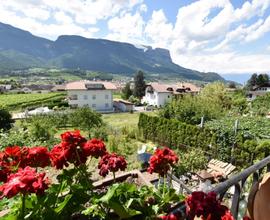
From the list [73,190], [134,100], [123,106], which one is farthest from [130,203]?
[134,100]

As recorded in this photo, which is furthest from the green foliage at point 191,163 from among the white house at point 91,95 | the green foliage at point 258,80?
the green foliage at point 258,80

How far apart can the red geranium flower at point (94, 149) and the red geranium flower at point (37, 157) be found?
25 centimetres

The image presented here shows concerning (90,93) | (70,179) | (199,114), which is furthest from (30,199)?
(90,93)

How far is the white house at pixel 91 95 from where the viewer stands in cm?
3878

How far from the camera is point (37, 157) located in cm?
156

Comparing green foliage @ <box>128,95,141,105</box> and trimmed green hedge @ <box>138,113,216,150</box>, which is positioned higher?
trimmed green hedge @ <box>138,113,216,150</box>

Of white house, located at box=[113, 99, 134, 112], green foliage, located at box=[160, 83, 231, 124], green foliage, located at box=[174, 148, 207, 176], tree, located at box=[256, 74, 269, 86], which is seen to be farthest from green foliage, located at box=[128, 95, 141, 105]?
green foliage, located at box=[174, 148, 207, 176]

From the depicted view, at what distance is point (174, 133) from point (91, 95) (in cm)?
2630

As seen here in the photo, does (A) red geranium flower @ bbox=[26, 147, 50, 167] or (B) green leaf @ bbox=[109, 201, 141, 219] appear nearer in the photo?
(B) green leaf @ bbox=[109, 201, 141, 219]

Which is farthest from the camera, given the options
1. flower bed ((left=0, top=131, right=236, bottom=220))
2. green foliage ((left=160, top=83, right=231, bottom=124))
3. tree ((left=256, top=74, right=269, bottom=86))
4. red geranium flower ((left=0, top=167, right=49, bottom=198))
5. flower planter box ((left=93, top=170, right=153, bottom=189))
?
tree ((left=256, top=74, right=269, bottom=86))

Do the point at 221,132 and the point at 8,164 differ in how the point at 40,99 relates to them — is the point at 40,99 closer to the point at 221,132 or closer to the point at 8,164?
the point at 221,132

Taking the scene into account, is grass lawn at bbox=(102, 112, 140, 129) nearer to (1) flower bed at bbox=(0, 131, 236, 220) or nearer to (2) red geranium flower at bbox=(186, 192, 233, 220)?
(1) flower bed at bbox=(0, 131, 236, 220)

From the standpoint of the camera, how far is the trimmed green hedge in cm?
1304

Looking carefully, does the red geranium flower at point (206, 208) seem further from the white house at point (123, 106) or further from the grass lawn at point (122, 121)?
the white house at point (123, 106)
